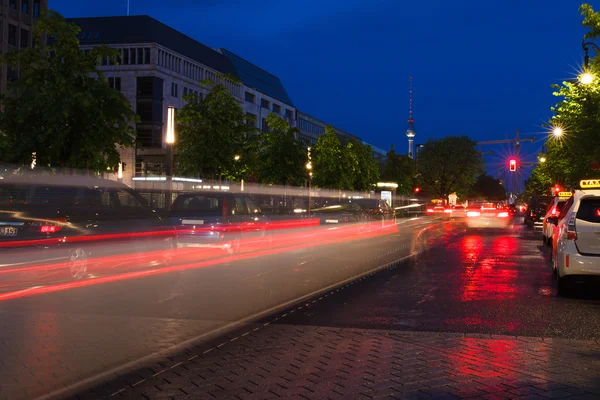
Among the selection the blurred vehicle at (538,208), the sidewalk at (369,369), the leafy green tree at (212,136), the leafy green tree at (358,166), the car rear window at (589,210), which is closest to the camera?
the sidewalk at (369,369)

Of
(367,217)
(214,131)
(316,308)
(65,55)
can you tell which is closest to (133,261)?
(316,308)

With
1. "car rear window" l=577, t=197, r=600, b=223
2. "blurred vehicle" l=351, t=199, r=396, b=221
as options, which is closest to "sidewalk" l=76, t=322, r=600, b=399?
"car rear window" l=577, t=197, r=600, b=223

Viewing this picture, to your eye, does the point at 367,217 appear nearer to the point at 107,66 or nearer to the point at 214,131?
the point at 214,131

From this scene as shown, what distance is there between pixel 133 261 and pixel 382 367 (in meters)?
9.91

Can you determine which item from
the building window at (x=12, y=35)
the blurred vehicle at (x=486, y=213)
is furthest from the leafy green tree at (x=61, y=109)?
the blurred vehicle at (x=486, y=213)

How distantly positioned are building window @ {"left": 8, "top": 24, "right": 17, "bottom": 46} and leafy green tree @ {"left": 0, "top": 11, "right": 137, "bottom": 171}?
35.0m

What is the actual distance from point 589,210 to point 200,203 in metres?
10.3

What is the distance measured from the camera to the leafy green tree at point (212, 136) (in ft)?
116

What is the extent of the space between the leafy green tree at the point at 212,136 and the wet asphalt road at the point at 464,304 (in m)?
18.6

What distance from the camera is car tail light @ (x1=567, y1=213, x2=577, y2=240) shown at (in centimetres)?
1202

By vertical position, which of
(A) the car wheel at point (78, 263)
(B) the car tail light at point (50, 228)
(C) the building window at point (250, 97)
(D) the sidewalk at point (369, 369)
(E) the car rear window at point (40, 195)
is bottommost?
(D) the sidewalk at point (369, 369)

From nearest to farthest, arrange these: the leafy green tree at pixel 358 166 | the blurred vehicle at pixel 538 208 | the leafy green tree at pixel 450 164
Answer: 1. the blurred vehicle at pixel 538 208
2. the leafy green tree at pixel 358 166
3. the leafy green tree at pixel 450 164

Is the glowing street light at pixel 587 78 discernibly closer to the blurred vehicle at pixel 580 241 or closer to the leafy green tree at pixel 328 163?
the blurred vehicle at pixel 580 241

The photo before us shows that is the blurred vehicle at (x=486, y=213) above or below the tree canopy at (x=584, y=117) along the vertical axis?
below
